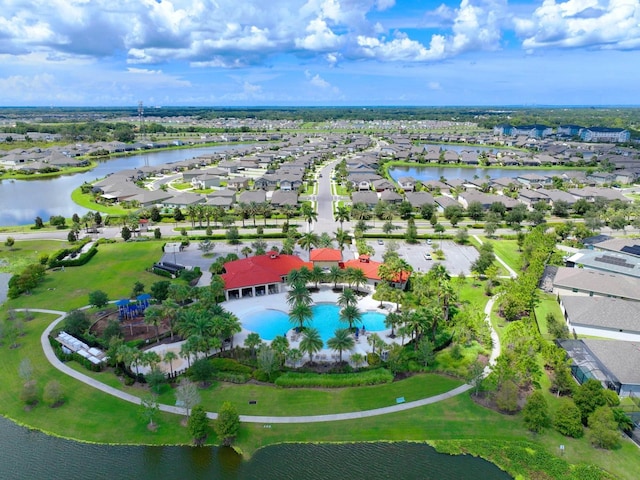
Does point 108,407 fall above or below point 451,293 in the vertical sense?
below

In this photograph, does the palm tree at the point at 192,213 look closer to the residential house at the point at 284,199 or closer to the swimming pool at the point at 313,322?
the residential house at the point at 284,199

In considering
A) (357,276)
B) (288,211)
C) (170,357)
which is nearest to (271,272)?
(357,276)

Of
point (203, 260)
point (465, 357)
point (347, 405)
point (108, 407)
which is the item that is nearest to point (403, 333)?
point (465, 357)

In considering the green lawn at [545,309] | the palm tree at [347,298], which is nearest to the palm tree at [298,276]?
the palm tree at [347,298]

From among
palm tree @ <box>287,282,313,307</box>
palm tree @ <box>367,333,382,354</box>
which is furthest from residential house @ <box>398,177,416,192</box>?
palm tree @ <box>367,333,382,354</box>

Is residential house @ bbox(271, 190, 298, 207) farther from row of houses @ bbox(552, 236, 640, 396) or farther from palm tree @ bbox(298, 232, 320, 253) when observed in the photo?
row of houses @ bbox(552, 236, 640, 396)

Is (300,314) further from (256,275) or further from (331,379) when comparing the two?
(256,275)

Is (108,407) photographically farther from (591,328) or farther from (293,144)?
(293,144)
